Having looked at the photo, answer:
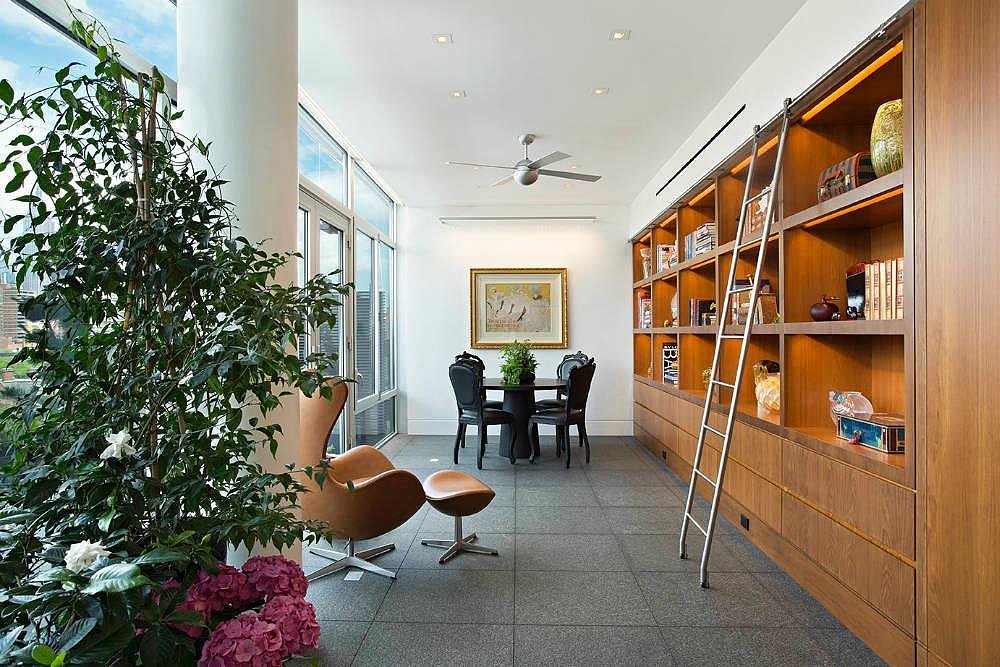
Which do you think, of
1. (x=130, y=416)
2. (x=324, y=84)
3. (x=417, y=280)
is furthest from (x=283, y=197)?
(x=417, y=280)

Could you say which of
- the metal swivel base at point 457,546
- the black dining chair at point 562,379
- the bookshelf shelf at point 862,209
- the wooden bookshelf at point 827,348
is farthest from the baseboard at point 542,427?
the bookshelf shelf at point 862,209

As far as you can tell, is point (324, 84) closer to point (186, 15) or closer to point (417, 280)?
point (186, 15)

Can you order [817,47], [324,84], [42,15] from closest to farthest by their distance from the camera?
[42,15], [817,47], [324,84]

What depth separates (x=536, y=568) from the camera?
133 inches

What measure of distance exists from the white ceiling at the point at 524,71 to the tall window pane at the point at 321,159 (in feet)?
0.70

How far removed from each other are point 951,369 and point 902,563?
794 mm

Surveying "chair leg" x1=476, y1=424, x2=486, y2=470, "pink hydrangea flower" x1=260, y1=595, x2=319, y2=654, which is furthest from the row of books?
"chair leg" x1=476, y1=424, x2=486, y2=470

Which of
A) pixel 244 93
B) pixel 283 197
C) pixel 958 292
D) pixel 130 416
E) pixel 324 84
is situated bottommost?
pixel 130 416

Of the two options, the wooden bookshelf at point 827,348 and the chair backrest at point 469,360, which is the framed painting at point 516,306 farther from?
the wooden bookshelf at point 827,348

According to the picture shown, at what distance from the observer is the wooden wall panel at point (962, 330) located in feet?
6.10

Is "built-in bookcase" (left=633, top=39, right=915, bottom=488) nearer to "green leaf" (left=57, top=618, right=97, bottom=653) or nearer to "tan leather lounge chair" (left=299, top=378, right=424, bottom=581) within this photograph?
"tan leather lounge chair" (left=299, top=378, right=424, bottom=581)

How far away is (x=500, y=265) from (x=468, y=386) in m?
2.47

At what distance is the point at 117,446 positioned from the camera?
1290mm

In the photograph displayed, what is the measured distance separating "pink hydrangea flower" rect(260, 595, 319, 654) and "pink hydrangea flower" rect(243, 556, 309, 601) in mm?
68
